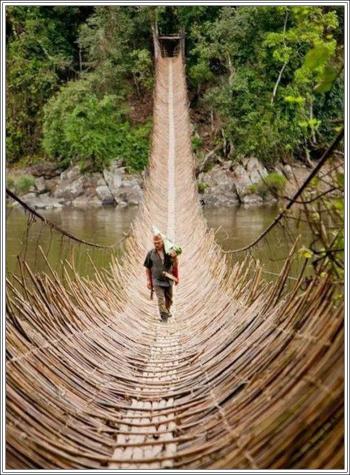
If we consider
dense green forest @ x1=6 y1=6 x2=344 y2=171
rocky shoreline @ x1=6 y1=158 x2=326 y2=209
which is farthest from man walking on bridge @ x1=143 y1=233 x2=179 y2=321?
rocky shoreline @ x1=6 y1=158 x2=326 y2=209

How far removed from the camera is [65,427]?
1.60 m

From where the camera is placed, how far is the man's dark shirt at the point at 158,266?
3245 millimetres

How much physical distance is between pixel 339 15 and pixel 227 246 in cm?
719

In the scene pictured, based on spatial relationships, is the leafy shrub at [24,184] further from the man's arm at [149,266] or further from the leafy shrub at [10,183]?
the man's arm at [149,266]

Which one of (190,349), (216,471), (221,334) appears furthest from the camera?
(190,349)

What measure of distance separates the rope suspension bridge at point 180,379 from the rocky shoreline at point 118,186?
10950 mm

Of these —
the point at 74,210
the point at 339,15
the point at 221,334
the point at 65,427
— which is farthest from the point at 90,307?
the point at 339,15

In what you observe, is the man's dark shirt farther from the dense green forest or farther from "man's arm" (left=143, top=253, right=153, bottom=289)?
the dense green forest

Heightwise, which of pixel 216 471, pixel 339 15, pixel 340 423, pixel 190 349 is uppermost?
pixel 339 15

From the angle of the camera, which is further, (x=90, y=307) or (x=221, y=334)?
(x=90, y=307)

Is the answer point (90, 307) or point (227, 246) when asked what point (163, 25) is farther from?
point (90, 307)

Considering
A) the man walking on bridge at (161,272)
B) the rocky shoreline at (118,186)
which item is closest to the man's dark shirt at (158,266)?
the man walking on bridge at (161,272)

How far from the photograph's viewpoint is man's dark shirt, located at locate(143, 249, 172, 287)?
128 inches

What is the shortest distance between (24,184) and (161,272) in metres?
12.8
